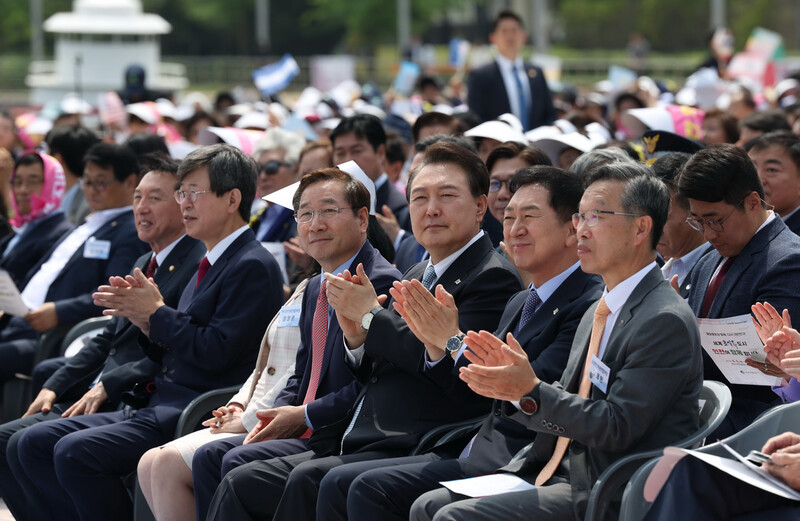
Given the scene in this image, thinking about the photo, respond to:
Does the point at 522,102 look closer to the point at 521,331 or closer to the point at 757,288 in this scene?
the point at 757,288

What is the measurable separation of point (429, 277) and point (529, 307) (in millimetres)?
563

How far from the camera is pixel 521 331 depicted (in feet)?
13.7

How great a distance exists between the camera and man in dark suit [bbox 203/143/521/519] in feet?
14.2

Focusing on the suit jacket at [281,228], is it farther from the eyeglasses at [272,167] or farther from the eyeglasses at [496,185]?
the eyeglasses at [496,185]

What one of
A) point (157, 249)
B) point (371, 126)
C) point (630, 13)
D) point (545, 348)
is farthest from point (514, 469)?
point (630, 13)

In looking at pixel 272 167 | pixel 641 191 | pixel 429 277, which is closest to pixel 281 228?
pixel 272 167

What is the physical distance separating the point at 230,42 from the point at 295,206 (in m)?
51.7

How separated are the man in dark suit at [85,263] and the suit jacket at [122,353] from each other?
0.61 m

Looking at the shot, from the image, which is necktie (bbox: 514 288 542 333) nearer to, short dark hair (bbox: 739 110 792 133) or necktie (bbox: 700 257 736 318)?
necktie (bbox: 700 257 736 318)

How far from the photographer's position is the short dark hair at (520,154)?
5621 mm

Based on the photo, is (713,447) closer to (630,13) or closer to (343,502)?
(343,502)

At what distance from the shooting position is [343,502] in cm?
418

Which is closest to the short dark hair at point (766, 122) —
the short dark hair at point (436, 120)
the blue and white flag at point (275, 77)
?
the short dark hair at point (436, 120)

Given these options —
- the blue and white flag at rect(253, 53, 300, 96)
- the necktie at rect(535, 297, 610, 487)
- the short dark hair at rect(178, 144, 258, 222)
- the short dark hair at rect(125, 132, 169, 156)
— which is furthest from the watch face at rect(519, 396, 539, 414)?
the blue and white flag at rect(253, 53, 300, 96)
